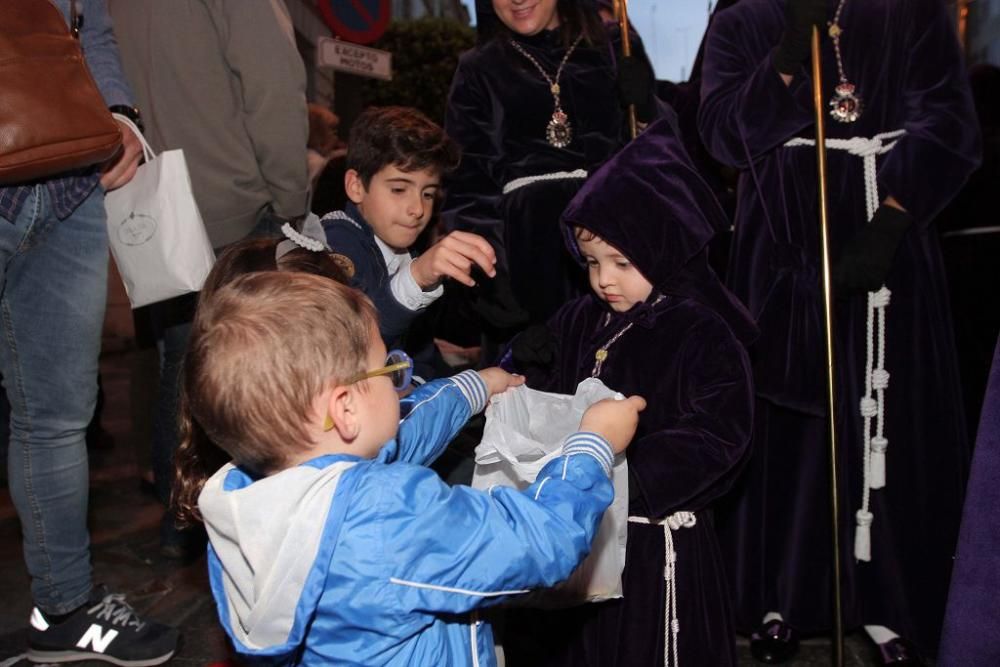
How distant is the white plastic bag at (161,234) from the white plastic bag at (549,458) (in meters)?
0.96

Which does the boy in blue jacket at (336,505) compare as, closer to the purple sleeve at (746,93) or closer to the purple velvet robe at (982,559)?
the purple velvet robe at (982,559)

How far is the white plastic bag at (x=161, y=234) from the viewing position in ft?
7.92

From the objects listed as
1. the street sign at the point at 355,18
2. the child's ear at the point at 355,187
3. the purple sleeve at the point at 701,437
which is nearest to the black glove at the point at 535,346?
the purple sleeve at the point at 701,437

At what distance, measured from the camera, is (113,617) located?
2.63 meters

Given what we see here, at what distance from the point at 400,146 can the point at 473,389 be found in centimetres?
97

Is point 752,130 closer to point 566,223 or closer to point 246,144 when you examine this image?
point 566,223

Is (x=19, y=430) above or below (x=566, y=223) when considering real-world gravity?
below

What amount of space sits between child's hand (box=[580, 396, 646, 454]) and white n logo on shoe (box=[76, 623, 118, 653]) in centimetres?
174

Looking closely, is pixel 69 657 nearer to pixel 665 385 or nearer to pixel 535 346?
pixel 535 346

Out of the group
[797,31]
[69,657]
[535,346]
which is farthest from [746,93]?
[69,657]

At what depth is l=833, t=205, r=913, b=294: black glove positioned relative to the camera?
243cm

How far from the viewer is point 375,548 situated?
4.53ft

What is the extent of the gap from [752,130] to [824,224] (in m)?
0.39

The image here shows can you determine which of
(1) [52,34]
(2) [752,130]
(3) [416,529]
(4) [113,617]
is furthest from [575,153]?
(4) [113,617]
